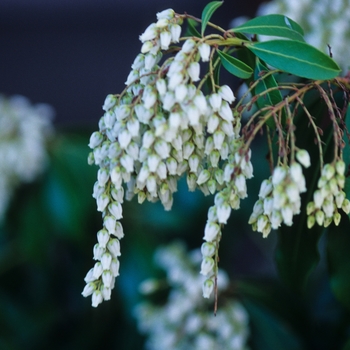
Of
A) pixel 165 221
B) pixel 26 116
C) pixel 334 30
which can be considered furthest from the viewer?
pixel 165 221

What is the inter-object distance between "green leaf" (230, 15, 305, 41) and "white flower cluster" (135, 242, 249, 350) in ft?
2.27

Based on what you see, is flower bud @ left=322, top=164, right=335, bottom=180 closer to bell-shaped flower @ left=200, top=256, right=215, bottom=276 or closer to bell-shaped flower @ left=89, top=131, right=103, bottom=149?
bell-shaped flower @ left=200, top=256, right=215, bottom=276

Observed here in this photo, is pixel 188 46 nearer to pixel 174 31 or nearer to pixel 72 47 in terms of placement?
pixel 174 31

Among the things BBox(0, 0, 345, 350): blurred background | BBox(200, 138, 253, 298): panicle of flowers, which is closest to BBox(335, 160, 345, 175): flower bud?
BBox(200, 138, 253, 298): panicle of flowers

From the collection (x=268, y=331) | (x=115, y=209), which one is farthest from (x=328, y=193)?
(x=268, y=331)

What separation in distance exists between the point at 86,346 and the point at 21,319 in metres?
0.27

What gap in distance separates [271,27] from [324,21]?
628 millimetres

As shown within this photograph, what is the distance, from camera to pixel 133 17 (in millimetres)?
3178

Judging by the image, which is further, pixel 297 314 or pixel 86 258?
pixel 86 258

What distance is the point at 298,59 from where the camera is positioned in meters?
0.68

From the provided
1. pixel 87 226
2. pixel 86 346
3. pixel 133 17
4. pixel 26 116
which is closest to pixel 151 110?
pixel 26 116

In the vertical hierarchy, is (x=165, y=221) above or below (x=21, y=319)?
above

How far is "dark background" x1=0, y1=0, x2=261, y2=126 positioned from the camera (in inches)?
123

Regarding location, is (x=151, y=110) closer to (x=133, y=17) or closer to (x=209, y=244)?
(x=209, y=244)
